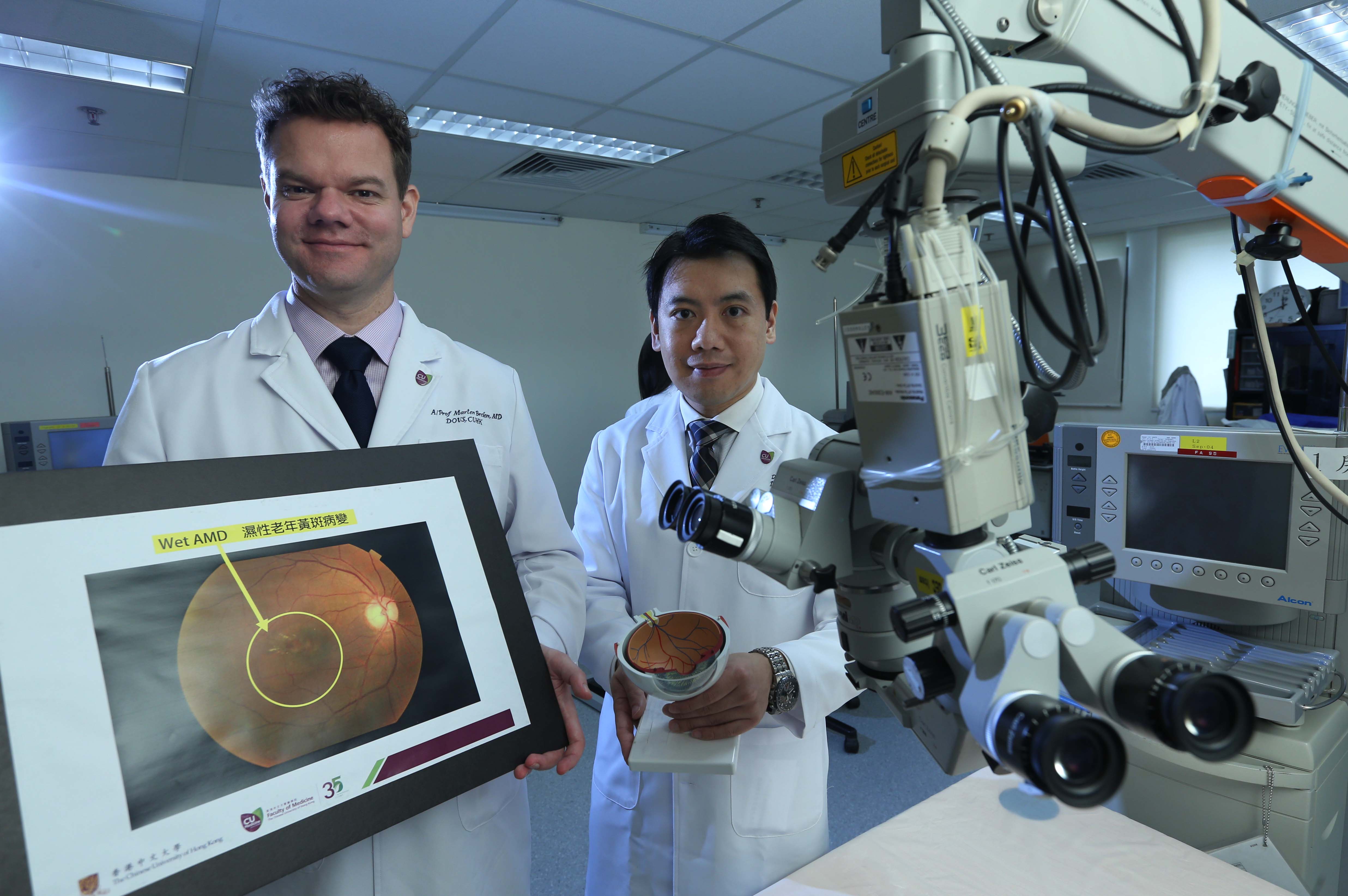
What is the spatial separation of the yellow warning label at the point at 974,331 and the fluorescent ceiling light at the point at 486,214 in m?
4.91

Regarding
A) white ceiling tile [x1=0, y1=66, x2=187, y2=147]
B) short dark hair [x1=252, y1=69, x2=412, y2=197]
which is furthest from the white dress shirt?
white ceiling tile [x1=0, y1=66, x2=187, y2=147]

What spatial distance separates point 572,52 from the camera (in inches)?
108

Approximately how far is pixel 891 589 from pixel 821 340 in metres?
6.75

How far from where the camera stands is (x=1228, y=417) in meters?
3.22

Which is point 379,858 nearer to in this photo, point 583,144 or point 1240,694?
point 1240,694

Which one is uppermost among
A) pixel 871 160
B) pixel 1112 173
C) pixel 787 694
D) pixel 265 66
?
pixel 265 66

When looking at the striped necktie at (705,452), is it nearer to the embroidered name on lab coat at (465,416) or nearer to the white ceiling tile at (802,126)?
the embroidered name on lab coat at (465,416)

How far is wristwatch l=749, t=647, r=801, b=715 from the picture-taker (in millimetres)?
1092

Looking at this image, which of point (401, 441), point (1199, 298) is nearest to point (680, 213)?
point (1199, 298)

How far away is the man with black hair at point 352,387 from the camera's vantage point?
0.98m

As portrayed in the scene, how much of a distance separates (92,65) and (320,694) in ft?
10.8

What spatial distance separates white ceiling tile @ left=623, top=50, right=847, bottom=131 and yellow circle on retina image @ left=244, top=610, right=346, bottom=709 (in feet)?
8.99

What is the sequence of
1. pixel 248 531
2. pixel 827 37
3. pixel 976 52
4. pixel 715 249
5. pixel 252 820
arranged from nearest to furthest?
pixel 976 52 → pixel 252 820 → pixel 248 531 → pixel 715 249 → pixel 827 37

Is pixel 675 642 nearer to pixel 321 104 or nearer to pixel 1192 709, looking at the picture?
pixel 1192 709
